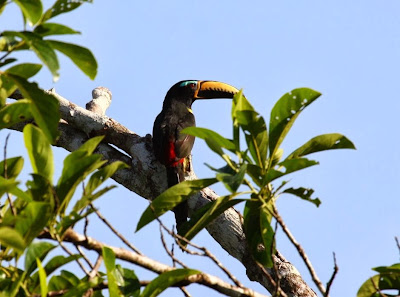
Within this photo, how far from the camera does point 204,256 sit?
7.84 ft

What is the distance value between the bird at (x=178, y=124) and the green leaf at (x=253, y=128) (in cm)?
171

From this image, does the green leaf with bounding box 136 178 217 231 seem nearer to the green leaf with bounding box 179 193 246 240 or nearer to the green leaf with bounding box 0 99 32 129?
the green leaf with bounding box 179 193 246 240

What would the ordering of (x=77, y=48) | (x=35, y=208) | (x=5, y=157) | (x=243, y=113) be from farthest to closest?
(x=243, y=113), (x=5, y=157), (x=77, y=48), (x=35, y=208)

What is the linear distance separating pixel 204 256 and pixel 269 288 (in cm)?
210

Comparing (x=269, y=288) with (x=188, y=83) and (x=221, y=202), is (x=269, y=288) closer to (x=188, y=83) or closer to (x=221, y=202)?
(x=221, y=202)

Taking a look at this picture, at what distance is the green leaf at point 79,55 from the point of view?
2.27 m

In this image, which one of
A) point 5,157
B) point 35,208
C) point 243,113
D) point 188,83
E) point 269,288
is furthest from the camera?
point 188,83

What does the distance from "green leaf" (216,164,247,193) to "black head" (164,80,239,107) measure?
5313mm

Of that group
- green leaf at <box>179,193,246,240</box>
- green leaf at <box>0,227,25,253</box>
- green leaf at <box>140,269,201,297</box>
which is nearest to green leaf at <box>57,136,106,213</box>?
green leaf at <box>0,227,25,253</box>

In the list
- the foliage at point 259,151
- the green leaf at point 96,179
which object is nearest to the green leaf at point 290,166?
the foliage at point 259,151

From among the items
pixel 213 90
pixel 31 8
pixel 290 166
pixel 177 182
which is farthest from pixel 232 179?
pixel 213 90

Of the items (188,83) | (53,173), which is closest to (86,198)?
(53,173)

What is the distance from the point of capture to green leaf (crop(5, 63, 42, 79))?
93.9 inches

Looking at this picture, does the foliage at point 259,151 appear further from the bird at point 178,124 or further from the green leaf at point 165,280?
the bird at point 178,124
